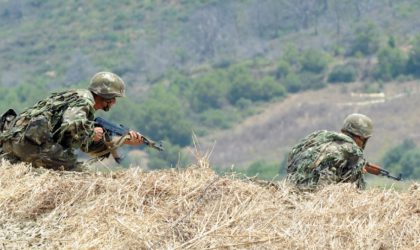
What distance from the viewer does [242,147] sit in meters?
105

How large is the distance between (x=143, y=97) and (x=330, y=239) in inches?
4363

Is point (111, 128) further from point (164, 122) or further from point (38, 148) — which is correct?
point (164, 122)

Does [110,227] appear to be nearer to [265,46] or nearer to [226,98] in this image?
[226,98]

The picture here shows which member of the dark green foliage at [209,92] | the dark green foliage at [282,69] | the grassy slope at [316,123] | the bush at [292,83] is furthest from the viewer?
the dark green foliage at [282,69]

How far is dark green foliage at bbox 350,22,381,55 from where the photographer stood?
415 feet

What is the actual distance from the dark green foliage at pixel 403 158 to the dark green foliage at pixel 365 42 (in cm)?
3361

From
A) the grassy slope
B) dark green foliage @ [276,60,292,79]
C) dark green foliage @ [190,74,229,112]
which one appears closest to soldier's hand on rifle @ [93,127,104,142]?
the grassy slope

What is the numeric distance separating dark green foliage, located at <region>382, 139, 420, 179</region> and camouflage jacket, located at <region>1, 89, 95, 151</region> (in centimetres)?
5758

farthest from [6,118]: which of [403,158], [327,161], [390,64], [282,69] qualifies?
[282,69]

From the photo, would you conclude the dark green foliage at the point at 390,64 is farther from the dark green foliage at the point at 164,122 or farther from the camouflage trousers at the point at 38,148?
the camouflage trousers at the point at 38,148

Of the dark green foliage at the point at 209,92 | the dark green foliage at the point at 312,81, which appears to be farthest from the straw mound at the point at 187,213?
the dark green foliage at the point at 209,92

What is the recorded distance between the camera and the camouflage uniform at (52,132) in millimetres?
13289

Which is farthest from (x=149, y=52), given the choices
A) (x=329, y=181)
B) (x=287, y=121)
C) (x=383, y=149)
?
(x=329, y=181)

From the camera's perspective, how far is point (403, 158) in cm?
8144
